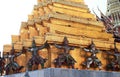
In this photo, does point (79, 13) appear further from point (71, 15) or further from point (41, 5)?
point (41, 5)

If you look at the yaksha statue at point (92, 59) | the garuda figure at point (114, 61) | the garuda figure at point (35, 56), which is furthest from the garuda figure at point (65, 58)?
the garuda figure at point (114, 61)

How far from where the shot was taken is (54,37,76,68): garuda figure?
13.9m

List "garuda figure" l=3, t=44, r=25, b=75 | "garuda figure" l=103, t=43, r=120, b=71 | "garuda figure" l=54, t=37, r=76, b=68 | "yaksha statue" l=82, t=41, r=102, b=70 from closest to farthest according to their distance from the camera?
"garuda figure" l=54, t=37, r=76, b=68 < "yaksha statue" l=82, t=41, r=102, b=70 < "garuda figure" l=3, t=44, r=25, b=75 < "garuda figure" l=103, t=43, r=120, b=71

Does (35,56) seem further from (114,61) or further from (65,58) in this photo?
(114,61)

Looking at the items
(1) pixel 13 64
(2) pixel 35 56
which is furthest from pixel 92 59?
(1) pixel 13 64

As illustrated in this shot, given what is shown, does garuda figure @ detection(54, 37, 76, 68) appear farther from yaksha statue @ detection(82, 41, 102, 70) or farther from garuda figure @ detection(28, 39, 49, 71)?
yaksha statue @ detection(82, 41, 102, 70)

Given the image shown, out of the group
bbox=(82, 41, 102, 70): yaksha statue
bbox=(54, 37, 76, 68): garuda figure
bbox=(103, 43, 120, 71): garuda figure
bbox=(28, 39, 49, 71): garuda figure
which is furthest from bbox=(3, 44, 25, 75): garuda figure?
bbox=(103, 43, 120, 71): garuda figure

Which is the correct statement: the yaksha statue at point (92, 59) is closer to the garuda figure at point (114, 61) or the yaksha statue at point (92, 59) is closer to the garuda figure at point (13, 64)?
the garuda figure at point (114, 61)

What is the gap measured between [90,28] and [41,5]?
259 cm

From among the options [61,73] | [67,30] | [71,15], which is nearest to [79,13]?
[71,15]

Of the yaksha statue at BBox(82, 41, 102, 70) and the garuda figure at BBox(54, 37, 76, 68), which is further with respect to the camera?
the yaksha statue at BBox(82, 41, 102, 70)

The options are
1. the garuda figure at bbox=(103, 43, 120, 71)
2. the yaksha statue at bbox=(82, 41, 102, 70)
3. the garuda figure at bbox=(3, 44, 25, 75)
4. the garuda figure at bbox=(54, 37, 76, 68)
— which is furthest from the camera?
the garuda figure at bbox=(103, 43, 120, 71)

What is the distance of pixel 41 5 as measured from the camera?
1694 cm

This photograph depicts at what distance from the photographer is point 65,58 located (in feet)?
45.9
